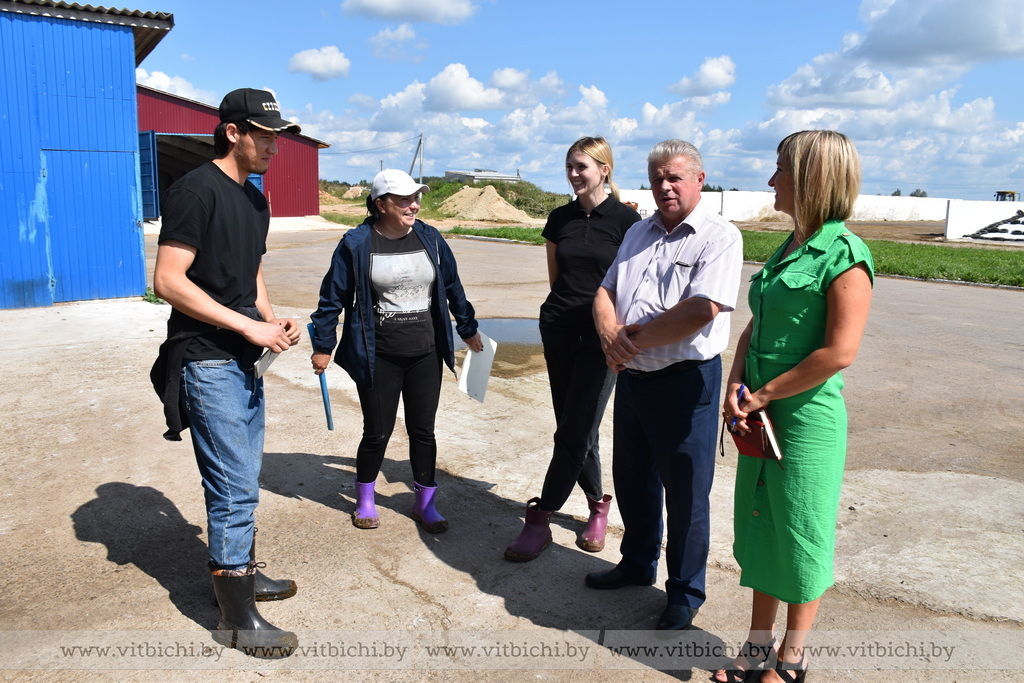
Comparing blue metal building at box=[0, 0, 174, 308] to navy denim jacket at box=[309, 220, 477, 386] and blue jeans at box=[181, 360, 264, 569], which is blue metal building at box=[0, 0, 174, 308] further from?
blue jeans at box=[181, 360, 264, 569]

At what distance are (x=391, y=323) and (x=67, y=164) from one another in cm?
921

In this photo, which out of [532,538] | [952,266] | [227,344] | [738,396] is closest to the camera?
[738,396]

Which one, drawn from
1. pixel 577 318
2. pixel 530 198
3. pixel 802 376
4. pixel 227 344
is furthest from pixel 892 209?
pixel 227 344

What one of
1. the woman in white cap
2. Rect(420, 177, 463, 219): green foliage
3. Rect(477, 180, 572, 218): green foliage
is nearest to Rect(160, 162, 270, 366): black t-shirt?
the woman in white cap

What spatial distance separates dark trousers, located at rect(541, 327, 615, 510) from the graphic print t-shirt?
684 millimetres

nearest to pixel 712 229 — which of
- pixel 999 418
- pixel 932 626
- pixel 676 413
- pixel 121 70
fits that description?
pixel 676 413

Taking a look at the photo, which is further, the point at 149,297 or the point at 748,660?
the point at 149,297

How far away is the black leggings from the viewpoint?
4164 millimetres

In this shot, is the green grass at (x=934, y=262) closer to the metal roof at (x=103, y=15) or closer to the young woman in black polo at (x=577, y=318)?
the metal roof at (x=103, y=15)

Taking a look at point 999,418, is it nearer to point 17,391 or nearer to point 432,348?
point 432,348

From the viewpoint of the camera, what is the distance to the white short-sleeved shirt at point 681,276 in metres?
3.06

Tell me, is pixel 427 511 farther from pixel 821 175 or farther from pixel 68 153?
pixel 68 153

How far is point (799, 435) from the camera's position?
2756 millimetres

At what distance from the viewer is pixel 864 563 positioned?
394 centimetres
